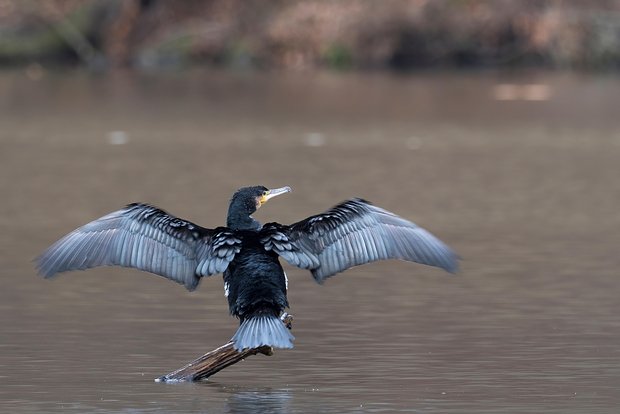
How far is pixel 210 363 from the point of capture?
28.7 ft

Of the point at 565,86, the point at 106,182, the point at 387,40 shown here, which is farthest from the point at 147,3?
the point at 106,182

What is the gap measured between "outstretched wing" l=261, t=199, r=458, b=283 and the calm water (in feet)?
2.25

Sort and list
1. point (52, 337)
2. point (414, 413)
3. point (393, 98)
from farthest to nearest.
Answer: point (393, 98)
point (52, 337)
point (414, 413)

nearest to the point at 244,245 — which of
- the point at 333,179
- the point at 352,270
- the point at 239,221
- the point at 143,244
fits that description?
the point at 239,221

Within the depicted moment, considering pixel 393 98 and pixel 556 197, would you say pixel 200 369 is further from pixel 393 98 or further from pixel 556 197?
pixel 393 98

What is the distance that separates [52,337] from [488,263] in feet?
14.8

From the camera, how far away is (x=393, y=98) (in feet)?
99.1

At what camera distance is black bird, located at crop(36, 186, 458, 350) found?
8.55 m

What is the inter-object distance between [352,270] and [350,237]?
455 centimetres

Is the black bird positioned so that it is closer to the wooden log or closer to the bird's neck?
the bird's neck

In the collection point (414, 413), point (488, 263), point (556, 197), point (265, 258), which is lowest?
point (414, 413)

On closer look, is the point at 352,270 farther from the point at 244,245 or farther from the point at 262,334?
the point at 262,334

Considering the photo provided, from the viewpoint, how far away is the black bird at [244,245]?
855 cm

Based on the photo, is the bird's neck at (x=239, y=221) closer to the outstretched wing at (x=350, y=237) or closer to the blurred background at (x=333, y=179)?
the outstretched wing at (x=350, y=237)
